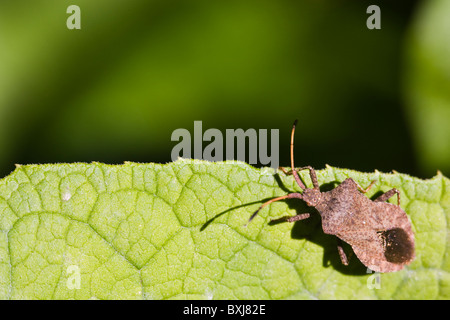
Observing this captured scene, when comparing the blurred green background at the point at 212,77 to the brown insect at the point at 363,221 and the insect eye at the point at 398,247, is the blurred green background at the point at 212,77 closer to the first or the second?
the brown insect at the point at 363,221

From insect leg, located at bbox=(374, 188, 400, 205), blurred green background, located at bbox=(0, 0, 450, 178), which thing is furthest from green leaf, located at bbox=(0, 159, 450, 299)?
blurred green background, located at bbox=(0, 0, 450, 178)

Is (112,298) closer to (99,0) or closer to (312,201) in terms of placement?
(312,201)

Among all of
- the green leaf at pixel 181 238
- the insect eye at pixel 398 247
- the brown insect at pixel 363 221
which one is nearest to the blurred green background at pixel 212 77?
the brown insect at pixel 363 221

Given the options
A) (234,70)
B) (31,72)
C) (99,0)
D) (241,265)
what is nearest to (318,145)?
(234,70)

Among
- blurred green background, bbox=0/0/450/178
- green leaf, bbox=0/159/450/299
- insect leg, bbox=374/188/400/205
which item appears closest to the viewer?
green leaf, bbox=0/159/450/299

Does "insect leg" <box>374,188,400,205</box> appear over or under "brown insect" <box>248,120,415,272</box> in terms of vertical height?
over

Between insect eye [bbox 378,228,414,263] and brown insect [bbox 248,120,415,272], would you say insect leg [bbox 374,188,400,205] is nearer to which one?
brown insect [bbox 248,120,415,272]
